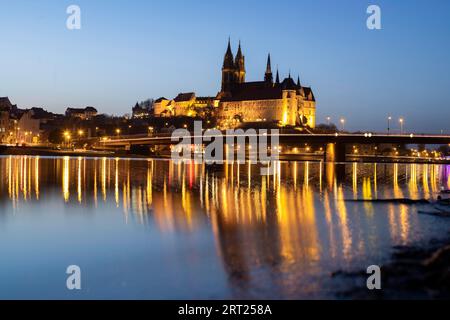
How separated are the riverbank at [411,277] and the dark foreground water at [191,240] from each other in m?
0.64

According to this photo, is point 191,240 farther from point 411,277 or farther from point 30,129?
point 30,129

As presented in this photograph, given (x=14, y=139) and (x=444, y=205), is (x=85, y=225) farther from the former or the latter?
(x=14, y=139)

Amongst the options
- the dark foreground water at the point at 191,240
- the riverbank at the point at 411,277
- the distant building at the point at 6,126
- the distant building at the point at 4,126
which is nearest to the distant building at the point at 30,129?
the distant building at the point at 6,126

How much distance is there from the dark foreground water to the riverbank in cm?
64

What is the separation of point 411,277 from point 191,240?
31.2 feet

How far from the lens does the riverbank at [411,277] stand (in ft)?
50.2

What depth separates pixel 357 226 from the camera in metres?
27.5

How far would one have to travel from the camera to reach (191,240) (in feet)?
76.5

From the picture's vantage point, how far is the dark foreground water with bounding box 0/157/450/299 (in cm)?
1641

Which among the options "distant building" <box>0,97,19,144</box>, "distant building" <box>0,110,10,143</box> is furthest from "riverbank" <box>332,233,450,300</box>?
"distant building" <box>0,97,19,144</box>

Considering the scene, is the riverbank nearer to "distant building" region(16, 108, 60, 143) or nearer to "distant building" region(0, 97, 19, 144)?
"distant building" region(0, 97, 19, 144)

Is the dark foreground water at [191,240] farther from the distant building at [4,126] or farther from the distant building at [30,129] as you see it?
the distant building at [30,129]
